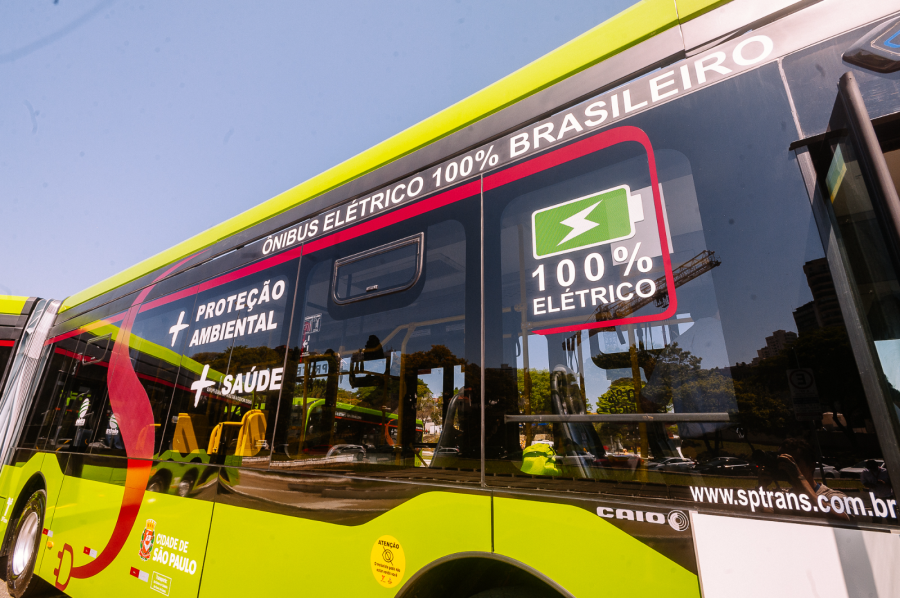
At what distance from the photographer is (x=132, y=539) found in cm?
375

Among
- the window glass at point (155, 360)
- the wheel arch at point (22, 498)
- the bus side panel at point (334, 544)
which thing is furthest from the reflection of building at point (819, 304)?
the wheel arch at point (22, 498)

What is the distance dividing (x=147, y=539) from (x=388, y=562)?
2453 millimetres

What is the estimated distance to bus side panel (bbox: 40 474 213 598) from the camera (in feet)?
10.6

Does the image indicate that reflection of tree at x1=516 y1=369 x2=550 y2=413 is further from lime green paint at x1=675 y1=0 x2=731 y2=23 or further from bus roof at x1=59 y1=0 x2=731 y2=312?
lime green paint at x1=675 y1=0 x2=731 y2=23

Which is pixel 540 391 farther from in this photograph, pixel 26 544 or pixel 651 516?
pixel 26 544

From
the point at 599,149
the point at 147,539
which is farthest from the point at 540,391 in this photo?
the point at 147,539

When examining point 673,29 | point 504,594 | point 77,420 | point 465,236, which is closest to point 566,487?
point 504,594

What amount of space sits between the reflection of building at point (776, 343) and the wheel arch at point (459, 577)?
4.10 ft

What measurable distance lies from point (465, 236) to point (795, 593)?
5.80 feet

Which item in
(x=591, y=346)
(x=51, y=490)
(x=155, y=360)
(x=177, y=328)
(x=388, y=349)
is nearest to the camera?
(x=591, y=346)

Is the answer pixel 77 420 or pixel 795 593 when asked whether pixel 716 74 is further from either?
pixel 77 420

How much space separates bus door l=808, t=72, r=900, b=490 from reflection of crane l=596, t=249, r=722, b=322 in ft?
1.04

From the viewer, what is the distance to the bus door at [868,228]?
122cm

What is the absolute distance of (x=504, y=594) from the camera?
6.50 feet
